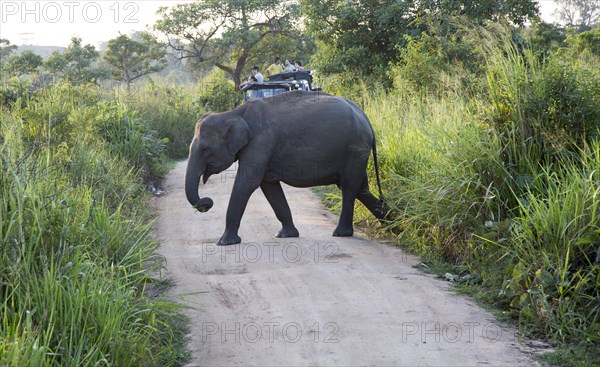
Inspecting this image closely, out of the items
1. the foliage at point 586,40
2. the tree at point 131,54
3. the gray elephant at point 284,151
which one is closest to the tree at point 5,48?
the tree at point 131,54

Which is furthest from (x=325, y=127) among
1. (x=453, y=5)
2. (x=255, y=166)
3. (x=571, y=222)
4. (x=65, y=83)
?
(x=453, y=5)

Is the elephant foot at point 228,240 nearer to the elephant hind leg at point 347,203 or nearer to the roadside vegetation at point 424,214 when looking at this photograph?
the roadside vegetation at point 424,214

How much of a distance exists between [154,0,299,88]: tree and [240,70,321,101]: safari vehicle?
686 inches

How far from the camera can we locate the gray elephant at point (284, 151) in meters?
8.84

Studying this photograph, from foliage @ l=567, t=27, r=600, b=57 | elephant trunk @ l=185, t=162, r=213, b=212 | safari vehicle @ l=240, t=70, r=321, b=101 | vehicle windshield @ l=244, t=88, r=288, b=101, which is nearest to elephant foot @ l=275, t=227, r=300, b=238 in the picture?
elephant trunk @ l=185, t=162, r=213, b=212

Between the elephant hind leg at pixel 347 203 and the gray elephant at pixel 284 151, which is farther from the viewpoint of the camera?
the elephant hind leg at pixel 347 203

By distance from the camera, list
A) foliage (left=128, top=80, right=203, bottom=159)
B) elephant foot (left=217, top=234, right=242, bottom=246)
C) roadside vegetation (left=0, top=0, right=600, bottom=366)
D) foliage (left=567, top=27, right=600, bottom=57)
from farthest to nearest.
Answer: foliage (left=567, top=27, right=600, bottom=57)
foliage (left=128, top=80, right=203, bottom=159)
elephant foot (left=217, top=234, right=242, bottom=246)
roadside vegetation (left=0, top=0, right=600, bottom=366)

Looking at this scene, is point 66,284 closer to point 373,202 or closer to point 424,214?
point 424,214

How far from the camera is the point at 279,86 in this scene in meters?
18.0

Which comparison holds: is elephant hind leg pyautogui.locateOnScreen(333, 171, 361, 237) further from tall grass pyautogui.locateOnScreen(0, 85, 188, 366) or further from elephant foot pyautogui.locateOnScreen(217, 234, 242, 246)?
tall grass pyautogui.locateOnScreen(0, 85, 188, 366)

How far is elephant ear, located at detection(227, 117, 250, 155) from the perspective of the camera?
8.82 m

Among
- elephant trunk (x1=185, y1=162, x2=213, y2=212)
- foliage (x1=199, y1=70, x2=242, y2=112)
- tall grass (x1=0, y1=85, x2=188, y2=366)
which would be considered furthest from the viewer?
foliage (x1=199, y1=70, x2=242, y2=112)

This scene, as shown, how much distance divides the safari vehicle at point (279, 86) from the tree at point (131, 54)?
2012 centimetres

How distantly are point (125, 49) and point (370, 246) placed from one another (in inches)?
1264
